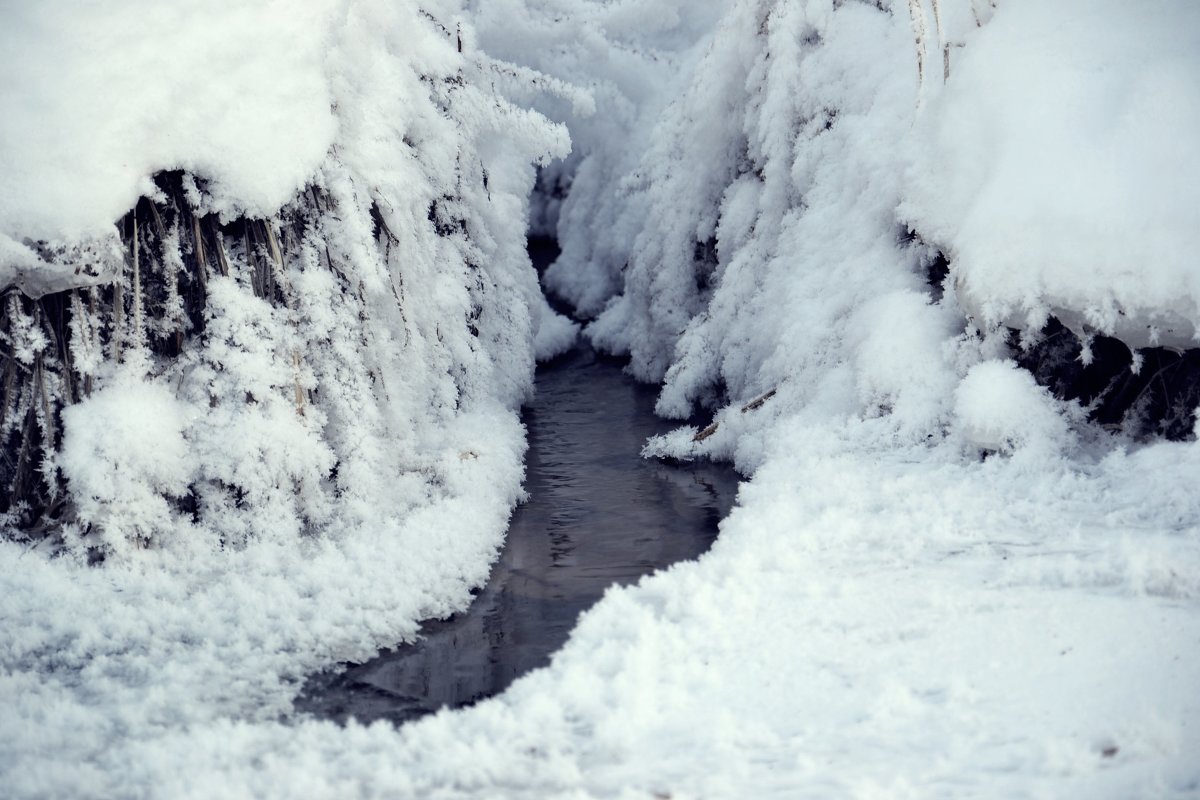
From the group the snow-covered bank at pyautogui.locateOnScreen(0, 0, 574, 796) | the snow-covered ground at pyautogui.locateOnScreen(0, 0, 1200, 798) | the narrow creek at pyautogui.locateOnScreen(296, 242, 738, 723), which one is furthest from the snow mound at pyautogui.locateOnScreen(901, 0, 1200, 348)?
the snow-covered bank at pyautogui.locateOnScreen(0, 0, 574, 796)

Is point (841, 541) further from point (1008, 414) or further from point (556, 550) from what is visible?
point (556, 550)

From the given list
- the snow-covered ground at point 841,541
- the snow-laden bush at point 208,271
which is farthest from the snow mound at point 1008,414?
the snow-laden bush at point 208,271

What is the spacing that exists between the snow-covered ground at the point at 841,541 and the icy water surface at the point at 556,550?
0.18m

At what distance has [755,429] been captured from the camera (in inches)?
251

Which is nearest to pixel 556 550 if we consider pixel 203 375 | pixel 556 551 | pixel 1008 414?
pixel 556 551

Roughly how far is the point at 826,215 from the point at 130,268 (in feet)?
14.3

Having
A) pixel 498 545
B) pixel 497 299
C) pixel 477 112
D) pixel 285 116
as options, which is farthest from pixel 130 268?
pixel 497 299

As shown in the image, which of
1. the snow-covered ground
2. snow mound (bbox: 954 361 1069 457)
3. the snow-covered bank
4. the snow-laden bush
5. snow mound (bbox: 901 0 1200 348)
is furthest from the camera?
snow mound (bbox: 954 361 1069 457)

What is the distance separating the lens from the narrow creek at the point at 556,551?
369 centimetres

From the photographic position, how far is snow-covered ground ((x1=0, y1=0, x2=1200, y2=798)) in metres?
2.72

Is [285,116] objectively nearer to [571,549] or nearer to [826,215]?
[571,549]

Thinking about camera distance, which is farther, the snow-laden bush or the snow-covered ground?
the snow-laden bush

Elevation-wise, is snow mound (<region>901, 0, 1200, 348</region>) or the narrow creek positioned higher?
snow mound (<region>901, 0, 1200, 348</region>)

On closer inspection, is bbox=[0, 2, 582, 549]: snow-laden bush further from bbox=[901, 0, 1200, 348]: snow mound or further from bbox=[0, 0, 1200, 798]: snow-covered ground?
bbox=[901, 0, 1200, 348]: snow mound
